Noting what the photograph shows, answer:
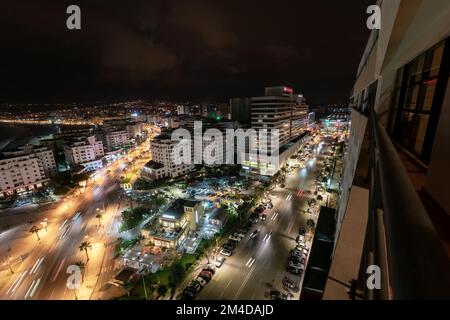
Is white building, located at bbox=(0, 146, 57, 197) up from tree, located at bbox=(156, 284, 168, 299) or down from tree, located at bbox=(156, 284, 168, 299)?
up

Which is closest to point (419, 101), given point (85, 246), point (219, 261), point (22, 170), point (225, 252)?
point (219, 261)

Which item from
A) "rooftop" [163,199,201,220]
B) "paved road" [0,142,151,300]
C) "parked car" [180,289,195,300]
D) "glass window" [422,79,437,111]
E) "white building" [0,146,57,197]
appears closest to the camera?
"glass window" [422,79,437,111]

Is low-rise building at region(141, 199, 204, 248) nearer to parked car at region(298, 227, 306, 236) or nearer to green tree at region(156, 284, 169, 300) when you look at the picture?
green tree at region(156, 284, 169, 300)

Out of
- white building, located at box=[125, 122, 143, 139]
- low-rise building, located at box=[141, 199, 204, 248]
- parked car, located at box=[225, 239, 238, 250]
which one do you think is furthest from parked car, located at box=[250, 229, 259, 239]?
white building, located at box=[125, 122, 143, 139]

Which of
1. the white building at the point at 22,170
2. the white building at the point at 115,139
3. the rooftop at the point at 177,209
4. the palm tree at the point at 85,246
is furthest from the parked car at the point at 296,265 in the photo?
the white building at the point at 115,139

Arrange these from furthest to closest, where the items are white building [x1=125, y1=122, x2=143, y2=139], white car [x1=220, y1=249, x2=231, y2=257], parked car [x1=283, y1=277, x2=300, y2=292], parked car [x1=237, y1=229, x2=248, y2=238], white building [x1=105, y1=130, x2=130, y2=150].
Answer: white building [x1=125, y1=122, x2=143, y2=139] → white building [x1=105, y1=130, x2=130, y2=150] → parked car [x1=237, y1=229, x2=248, y2=238] → white car [x1=220, y1=249, x2=231, y2=257] → parked car [x1=283, y1=277, x2=300, y2=292]

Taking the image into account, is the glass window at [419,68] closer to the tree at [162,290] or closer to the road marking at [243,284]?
the road marking at [243,284]
